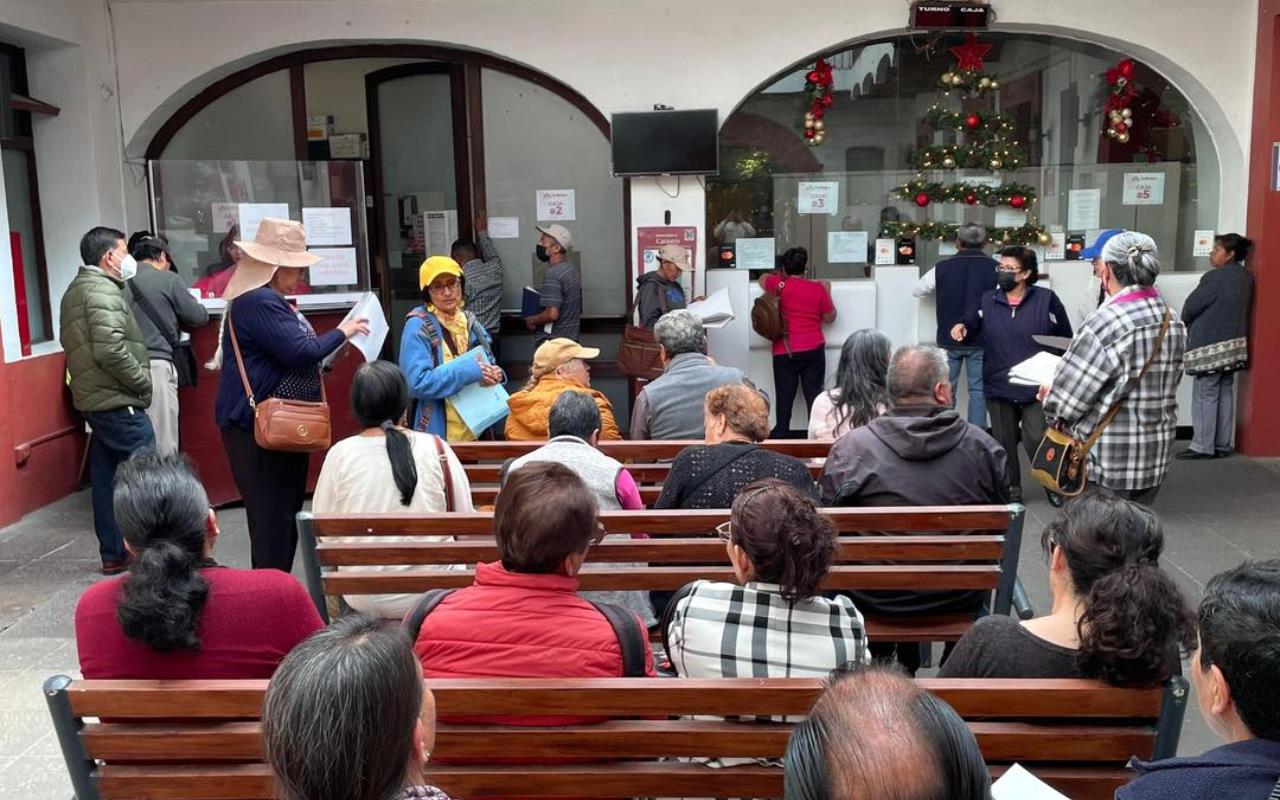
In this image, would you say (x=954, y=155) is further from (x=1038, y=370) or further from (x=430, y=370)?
(x=430, y=370)

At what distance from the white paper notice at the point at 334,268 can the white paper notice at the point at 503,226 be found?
171 centimetres

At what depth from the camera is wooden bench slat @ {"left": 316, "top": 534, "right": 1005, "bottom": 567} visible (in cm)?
366

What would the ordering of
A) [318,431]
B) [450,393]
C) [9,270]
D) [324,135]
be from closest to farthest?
[318,431] → [450,393] → [9,270] → [324,135]

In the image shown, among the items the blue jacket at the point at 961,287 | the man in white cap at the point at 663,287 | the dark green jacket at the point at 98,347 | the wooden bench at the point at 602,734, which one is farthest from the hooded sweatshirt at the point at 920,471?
the blue jacket at the point at 961,287

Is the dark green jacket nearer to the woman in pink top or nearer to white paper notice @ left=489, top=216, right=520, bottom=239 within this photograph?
white paper notice @ left=489, top=216, right=520, bottom=239

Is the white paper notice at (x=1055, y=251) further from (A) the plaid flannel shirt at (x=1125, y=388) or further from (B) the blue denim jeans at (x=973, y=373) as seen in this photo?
(A) the plaid flannel shirt at (x=1125, y=388)

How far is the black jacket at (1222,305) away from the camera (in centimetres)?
832

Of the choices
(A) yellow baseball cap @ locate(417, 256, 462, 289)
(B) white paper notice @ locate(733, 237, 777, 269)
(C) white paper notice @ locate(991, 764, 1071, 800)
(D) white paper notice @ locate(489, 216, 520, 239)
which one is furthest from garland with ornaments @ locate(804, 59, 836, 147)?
(C) white paper notice @ locate(991, 764, 1071, 800)

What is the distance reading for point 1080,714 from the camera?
2.48 m

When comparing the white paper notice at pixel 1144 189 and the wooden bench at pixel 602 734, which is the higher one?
the white paper notice at pixel 1144 189

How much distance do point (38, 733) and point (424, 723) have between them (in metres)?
3.21

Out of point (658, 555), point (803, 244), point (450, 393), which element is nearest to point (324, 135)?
point (803, 244)

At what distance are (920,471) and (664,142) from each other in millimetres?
5267

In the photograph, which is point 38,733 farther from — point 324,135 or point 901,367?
point 324,135
